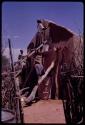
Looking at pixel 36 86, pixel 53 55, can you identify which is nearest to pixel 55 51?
pixel 53 55

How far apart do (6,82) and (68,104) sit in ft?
6.14

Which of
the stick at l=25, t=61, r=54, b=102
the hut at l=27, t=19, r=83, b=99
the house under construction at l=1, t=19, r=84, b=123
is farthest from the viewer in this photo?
the hut at l=27, t=19, r=83, b=99

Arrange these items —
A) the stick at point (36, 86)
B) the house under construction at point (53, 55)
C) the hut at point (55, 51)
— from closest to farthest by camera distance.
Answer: the stick at point (36, 86)
the house under construction at point (53, 55)
the hut at point (55, 51)

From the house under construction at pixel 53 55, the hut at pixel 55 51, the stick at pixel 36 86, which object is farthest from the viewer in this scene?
the hut at pixel 55 51

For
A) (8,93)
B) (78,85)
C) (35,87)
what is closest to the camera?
(78,85)

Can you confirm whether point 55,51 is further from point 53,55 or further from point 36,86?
point 36,86

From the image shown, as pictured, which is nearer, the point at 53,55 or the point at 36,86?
the point at 36,86

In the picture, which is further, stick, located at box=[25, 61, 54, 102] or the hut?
the hut

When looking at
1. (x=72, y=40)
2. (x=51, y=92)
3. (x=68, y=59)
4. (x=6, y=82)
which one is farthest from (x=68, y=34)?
(x=6, y=82)

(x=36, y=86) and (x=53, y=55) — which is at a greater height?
(x=53, y=55)

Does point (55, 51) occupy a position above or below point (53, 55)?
above

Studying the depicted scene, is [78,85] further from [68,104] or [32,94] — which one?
[32,94]

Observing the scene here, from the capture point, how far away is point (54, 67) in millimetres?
7477

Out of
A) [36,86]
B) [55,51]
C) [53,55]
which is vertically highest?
[55,51]
